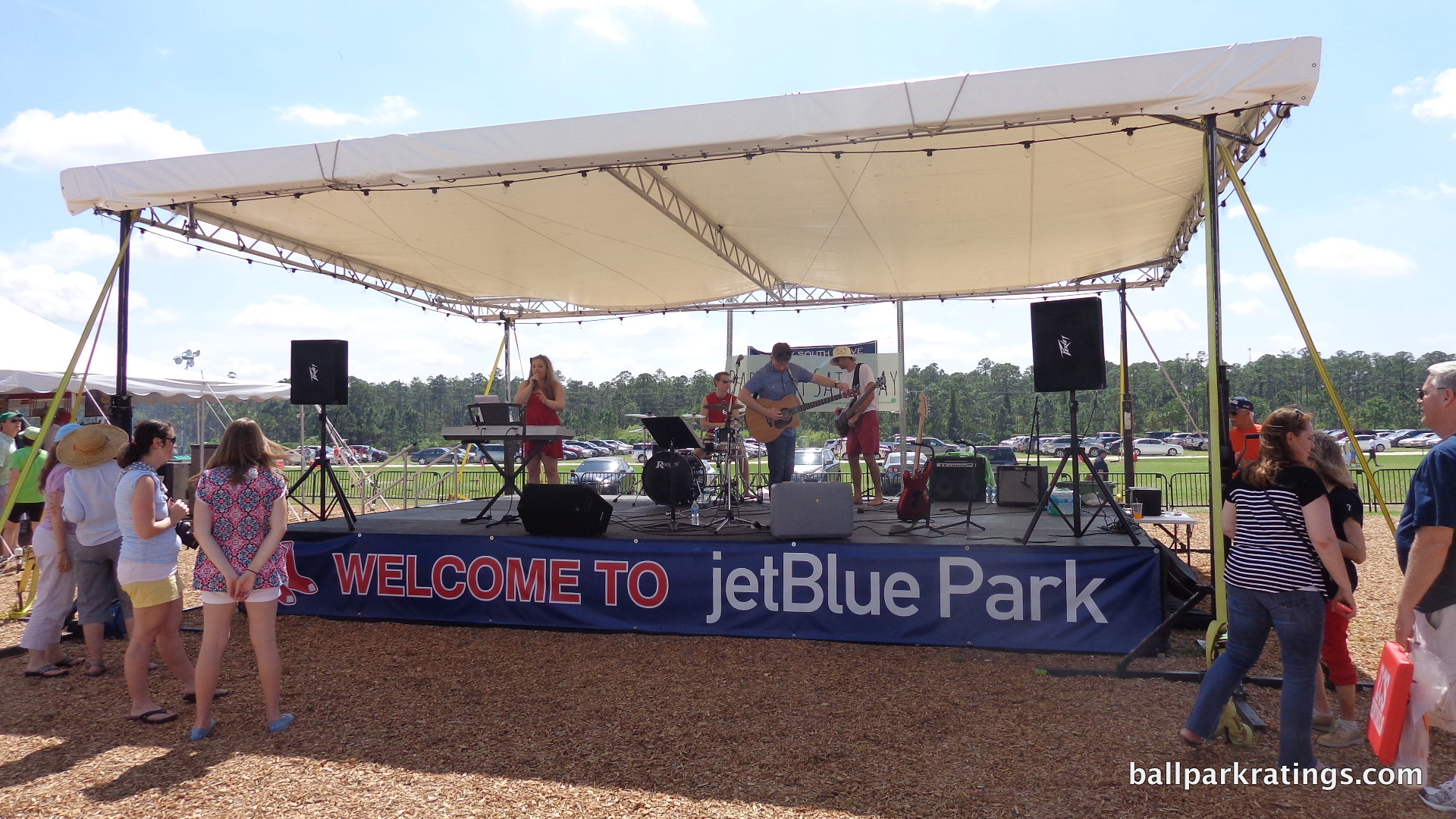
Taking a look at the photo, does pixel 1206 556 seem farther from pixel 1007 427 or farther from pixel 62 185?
pixel 1007 427

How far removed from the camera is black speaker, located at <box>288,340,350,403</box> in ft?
20.0

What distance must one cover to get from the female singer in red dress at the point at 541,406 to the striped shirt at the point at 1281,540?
16.5ft

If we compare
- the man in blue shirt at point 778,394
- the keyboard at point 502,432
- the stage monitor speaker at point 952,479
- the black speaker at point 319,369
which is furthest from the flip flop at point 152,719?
the stage monitor speaker at point 952,479

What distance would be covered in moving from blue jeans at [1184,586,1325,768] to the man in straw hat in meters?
4.90

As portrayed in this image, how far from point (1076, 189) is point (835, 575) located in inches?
122

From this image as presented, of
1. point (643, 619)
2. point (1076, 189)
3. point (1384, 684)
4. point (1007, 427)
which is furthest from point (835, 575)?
point (1007, 427)

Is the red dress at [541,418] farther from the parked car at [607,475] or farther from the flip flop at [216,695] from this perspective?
the flip flop at [216,695]

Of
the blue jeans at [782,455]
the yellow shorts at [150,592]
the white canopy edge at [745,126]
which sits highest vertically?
the white canopy edge at [745,126]

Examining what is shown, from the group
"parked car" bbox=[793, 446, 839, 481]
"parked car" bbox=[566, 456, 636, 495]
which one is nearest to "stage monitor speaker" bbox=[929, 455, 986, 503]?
"parked car" bbox=[793, 446, 839, 481]

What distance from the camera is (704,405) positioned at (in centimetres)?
756

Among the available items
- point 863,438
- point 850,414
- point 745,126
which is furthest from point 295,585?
point 863,438

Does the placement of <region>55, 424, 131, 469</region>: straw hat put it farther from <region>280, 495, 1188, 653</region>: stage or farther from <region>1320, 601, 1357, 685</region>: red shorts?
<region>1320, 601, 1357, 685</region>: red shorts

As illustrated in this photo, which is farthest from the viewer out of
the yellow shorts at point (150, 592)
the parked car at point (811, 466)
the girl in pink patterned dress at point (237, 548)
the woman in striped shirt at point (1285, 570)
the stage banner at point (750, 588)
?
the parked car at point (811, 466)

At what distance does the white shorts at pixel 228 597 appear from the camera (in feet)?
10.8
